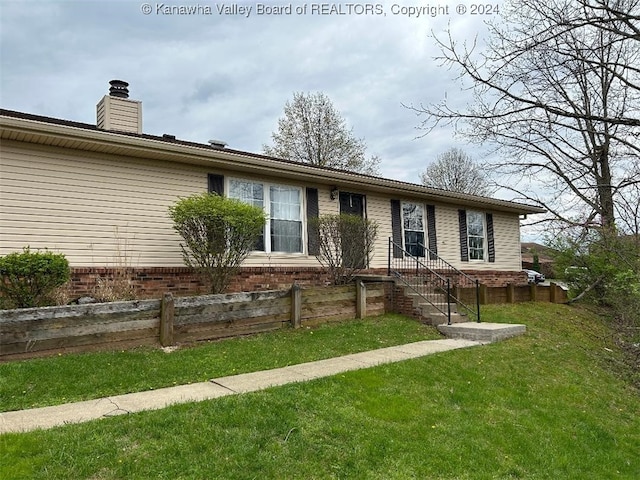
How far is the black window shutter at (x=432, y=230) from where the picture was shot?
13.2 meters

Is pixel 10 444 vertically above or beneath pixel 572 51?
beneath

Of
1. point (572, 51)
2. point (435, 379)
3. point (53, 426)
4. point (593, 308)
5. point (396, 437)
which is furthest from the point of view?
point (593, 308)

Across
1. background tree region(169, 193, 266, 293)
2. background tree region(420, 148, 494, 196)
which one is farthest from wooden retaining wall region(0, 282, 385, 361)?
Result: background tree region(420, 148, 494, 196)

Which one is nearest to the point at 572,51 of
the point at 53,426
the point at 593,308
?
the point at 53,426

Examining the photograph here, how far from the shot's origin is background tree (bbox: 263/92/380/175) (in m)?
28.3

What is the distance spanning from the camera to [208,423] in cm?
374

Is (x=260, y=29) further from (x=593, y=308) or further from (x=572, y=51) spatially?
(x=593, y=308)

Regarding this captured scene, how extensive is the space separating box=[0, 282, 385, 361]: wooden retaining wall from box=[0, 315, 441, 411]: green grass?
20 cm

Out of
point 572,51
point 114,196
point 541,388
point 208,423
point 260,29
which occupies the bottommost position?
point 541,388

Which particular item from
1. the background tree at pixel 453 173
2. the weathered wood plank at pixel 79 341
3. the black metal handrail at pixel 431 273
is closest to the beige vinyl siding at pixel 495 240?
the black metal handrail at pixel 431 273

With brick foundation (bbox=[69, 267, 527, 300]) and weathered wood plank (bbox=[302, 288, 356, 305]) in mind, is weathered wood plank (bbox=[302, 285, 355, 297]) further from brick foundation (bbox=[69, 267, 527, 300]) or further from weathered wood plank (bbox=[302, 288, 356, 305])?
brick foundation (bbox=[69, 267, 527, 300])

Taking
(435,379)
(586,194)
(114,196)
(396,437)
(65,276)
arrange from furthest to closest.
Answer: (586,194) → (114,196) → (65,276) → (435,379) → (396,437)

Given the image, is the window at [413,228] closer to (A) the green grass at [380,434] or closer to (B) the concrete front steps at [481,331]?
(B) the concrete front steps at [481,331]

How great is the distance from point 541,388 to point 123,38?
1110 cm
